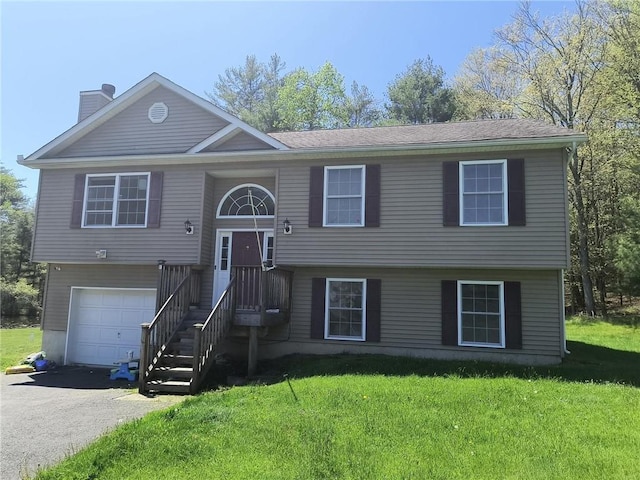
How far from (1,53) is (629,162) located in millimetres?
23018

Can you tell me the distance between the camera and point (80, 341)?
40.5 feet

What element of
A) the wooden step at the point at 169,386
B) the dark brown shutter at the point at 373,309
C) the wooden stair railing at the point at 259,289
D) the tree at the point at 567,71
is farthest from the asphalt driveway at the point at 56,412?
the tree at the point at 567,71

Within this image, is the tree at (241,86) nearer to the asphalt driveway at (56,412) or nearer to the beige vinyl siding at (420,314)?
the beige vinyl siding at (420,314)

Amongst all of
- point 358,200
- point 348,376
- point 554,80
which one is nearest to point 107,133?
point 358,200

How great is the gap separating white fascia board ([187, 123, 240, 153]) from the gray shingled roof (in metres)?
1.41

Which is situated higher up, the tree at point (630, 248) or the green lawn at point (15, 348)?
the tree at point (630, 248)

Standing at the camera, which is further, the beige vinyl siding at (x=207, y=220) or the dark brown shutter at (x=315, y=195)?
the beige vinyl siding at (x=207, y=220)

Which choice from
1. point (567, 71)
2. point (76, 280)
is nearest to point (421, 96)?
point (567, 71)

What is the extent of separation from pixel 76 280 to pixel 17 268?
81.9 feet

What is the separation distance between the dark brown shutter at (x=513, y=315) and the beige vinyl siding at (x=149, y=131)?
26.0 ft

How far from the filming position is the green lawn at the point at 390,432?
14.5 ft

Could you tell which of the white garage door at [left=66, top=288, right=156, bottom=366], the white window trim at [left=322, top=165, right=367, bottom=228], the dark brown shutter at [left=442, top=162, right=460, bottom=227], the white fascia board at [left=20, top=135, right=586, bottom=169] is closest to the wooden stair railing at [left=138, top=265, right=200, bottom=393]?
the white garage door at [left=66, top=288, right=156, bottom=366]

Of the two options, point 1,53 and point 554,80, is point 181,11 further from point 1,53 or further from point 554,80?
point 554,80

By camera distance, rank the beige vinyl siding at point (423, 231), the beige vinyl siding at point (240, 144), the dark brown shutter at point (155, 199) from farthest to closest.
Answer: the dark brown shutter at point (155, 199), the beige vinyl siding at point (240, 144), the beige vinyl siding at point (423, 231)
